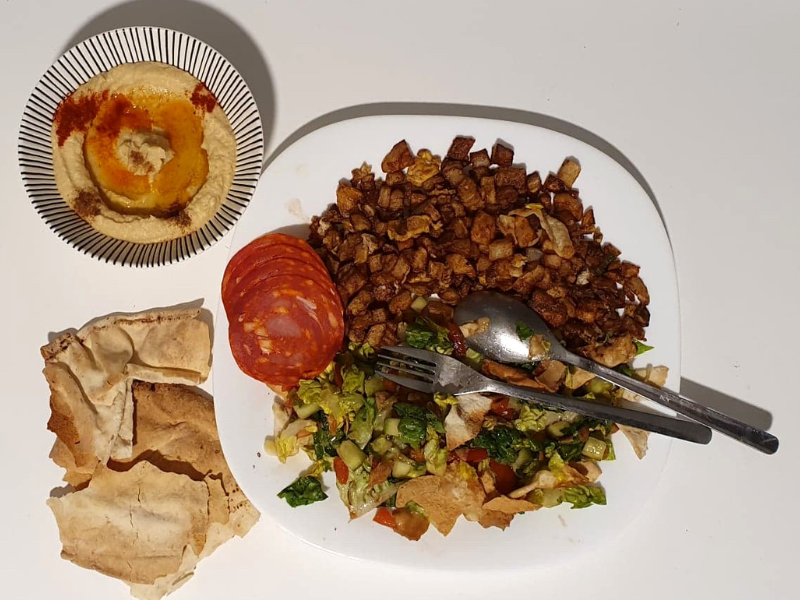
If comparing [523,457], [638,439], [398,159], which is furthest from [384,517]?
[398,159]

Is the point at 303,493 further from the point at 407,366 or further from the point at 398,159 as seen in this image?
the point at 398,159

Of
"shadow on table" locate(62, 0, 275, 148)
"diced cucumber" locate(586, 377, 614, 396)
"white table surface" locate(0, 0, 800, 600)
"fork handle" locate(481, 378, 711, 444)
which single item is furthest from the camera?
"shadow on table" locate(62, 0, 275, 148)

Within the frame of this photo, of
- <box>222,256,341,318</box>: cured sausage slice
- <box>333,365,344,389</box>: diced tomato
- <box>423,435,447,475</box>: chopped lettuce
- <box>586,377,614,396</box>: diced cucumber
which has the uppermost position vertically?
<box>222,256,341,318</box>: cured sausage slice

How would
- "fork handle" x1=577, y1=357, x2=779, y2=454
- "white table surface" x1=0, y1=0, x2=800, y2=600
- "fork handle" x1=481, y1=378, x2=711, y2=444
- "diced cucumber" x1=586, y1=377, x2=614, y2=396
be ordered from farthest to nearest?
"white table surface" x1=0, y1=0, x2=800, y2=600, "diced cucumber" x1=586, y1=377, x2=614, y2=396, "fork handle" x1=577, y1=357, x2=779, y2=454, "fork handle" x1=481, y1=378, x2=711, y2=444

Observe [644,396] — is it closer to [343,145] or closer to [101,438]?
[343,145]

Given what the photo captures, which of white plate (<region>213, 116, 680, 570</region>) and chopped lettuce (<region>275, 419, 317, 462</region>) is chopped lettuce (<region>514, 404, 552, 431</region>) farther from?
chopped lettuce (<region>275, 419, 317, 462</region>)

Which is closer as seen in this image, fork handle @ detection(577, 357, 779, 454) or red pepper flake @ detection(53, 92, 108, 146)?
fork handle @ detection(577, 357, 779, 454)

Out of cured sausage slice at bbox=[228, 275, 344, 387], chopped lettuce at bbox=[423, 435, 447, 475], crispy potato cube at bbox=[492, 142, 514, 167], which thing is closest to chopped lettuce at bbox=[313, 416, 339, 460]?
cured sausage slice at bbox=[228, 275, 344, 387]

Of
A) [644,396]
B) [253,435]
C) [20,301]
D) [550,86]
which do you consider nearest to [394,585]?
[253,435]
